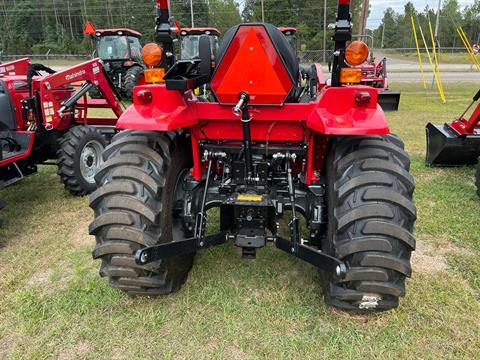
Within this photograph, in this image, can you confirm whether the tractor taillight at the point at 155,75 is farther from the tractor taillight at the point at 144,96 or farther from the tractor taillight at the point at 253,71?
the tractor taillight at the point at 253,71

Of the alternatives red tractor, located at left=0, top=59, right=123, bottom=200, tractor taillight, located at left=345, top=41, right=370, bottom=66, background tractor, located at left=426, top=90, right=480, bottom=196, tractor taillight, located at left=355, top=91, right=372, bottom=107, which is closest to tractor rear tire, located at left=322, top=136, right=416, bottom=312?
tractor taillight, located at left=355, top=91, right=372, bottom=107

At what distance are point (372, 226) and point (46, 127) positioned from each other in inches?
166

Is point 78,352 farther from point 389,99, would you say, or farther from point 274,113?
point 389,99

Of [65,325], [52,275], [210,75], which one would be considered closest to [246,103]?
[210,75]

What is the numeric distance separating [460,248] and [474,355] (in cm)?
149

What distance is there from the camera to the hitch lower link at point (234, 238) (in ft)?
7.82

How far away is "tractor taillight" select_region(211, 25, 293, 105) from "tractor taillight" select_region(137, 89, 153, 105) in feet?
1.44

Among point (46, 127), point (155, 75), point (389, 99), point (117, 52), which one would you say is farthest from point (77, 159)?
point (117, 52)

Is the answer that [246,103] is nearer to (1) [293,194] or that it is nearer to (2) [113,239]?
(1) [293,194]

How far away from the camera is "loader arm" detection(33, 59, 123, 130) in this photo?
4.97 meters

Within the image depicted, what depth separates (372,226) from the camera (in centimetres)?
242

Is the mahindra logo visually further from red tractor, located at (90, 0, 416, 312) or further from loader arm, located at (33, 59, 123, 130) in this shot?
red tractor, located at (90, 0, 416, 312)

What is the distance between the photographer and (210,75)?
9.54 ft

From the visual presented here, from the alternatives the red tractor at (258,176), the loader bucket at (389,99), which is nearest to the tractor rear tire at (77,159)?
the red tractor at (258,176)
